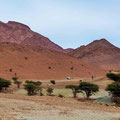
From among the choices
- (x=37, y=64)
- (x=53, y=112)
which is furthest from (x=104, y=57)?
(x=53, y=112)

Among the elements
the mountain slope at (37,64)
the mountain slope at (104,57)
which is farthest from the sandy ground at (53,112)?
the mountain slope at (104,57)

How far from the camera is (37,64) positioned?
102m

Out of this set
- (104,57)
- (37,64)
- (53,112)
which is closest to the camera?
(53,112)

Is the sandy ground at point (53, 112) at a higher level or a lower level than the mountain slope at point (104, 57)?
lower

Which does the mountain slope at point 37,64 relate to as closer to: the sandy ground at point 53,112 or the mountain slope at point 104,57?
the mountain slope at point 104,57

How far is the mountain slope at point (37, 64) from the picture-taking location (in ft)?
299

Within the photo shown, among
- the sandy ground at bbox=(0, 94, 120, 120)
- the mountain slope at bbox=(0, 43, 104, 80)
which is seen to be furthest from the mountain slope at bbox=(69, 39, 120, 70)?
the sandy ground at bbox=(0, 94, 120, 120)

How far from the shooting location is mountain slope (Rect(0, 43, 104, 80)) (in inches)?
3585

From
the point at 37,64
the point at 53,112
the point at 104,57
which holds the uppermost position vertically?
the point at 104,57

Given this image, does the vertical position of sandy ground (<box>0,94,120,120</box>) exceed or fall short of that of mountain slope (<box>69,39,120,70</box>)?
it falls short

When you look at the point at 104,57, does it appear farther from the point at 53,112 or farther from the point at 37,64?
the point at 53,112

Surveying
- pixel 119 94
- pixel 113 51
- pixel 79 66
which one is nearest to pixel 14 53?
pixel 79 66

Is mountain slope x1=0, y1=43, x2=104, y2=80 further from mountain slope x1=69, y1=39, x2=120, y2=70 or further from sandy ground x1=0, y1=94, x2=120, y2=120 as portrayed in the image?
sandy ground x1=0, y1=94, x2=120, y2=120

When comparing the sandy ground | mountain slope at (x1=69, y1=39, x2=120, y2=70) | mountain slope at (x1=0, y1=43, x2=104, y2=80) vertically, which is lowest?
the sandy ground
